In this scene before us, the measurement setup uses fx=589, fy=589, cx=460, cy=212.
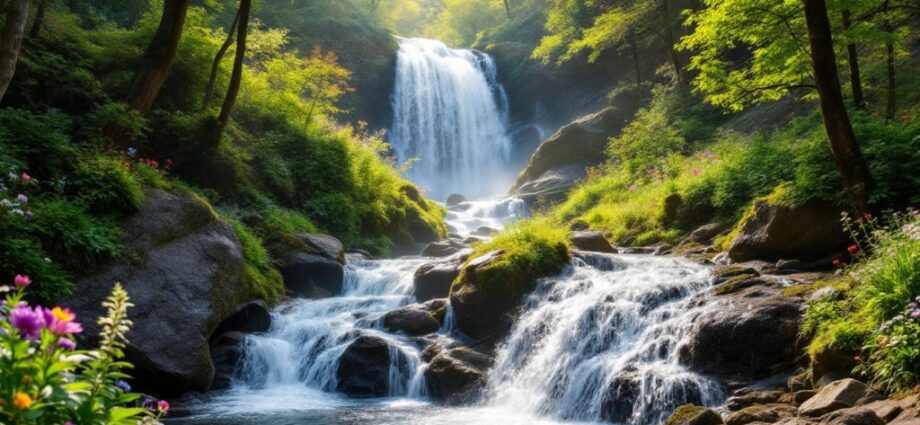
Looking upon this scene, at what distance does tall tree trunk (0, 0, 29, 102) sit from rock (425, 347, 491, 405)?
22.8 ft

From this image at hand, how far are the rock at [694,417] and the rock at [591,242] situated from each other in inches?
312

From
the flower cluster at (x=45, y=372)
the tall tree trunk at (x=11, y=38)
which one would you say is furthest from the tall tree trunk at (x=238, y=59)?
the flower cluster at (x=45, y=372)

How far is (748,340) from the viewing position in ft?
23.6

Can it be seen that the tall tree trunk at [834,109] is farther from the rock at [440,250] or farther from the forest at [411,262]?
the rock at [440,250]

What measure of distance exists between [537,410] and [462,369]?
1469 millimetres

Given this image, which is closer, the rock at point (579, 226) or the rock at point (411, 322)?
the rock at point (411, 322)

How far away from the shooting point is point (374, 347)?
980 cm

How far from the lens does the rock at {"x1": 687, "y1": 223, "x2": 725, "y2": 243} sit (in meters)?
13.3

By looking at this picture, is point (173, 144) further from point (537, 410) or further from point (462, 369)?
point (537, 410)

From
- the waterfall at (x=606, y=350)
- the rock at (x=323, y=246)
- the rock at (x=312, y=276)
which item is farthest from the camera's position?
the rock at (x=323, y=246)

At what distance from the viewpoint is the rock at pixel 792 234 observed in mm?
9648

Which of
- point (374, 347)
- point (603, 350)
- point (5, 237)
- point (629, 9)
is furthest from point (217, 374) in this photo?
point (629, 9)

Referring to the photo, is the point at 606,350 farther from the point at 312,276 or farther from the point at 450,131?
the point at 450,131

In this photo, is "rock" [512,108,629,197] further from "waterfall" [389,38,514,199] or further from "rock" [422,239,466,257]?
"rock" [422,239,466,257]
